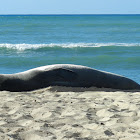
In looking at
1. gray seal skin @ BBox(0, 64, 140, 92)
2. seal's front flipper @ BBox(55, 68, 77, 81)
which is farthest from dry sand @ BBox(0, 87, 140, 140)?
seal's front flipper @ BBox(55, 68, 77, 81)

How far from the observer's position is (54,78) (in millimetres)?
7742

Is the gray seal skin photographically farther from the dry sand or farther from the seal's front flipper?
the dry sand

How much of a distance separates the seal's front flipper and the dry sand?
0.44 metres

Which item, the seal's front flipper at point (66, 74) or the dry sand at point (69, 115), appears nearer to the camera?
the dry sand at point (69, 115)

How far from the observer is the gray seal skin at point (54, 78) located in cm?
760

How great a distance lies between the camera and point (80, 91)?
7.53 metres

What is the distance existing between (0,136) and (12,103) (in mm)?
1804

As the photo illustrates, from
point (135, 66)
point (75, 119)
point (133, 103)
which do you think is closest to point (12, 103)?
point (75, 119)

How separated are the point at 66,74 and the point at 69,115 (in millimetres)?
2398

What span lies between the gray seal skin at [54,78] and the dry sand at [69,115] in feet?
1.06

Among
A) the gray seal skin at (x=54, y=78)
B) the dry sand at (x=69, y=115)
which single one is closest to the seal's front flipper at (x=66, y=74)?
the gray seal skin at (x=54, y=78)

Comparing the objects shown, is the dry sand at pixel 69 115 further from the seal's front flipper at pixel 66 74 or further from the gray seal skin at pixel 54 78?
the seal's front flipper at pixel 66 74

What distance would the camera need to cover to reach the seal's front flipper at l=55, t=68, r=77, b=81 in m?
7.73

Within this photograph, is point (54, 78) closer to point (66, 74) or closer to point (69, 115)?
point (66, 74)
